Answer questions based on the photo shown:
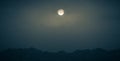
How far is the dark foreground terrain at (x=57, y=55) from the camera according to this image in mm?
26625

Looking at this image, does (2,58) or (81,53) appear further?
(81,53)

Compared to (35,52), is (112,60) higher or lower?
lower

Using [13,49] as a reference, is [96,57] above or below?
below

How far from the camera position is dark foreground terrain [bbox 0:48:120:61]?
26625 mm

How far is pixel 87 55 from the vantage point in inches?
1123

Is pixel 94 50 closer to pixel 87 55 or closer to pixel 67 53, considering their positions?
pixel 87 55

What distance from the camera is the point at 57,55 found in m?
27.0

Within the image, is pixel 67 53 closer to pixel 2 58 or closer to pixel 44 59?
pixel 44 59

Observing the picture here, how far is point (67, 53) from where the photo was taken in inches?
1084

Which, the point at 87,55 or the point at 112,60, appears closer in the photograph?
the point at 112,60

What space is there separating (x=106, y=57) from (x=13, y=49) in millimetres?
14422

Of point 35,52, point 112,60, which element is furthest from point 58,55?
point 112,60

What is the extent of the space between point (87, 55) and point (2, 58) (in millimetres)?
13195

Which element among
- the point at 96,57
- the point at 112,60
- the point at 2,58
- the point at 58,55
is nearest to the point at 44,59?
the point at 58,55
